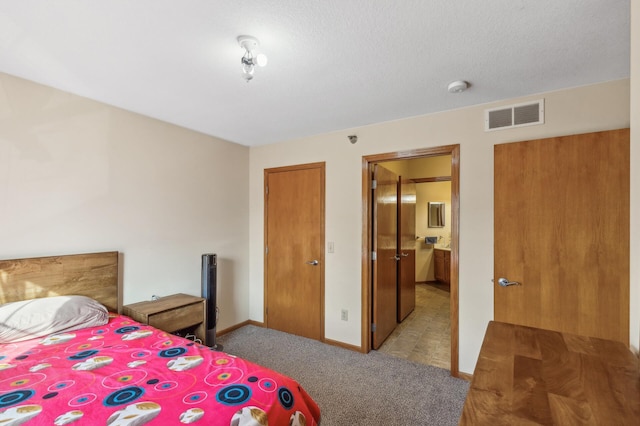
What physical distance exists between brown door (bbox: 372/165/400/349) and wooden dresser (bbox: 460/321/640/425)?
6.65 ft

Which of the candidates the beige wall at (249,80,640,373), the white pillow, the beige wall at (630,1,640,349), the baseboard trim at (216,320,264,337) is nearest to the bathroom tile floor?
the beige wall at (249,80,640,373)

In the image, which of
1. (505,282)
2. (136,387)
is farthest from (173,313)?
(505,282)

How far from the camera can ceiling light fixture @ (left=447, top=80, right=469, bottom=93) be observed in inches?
83.3

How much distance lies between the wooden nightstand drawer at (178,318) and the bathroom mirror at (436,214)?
5162 mm

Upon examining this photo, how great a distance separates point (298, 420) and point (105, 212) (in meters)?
2.35

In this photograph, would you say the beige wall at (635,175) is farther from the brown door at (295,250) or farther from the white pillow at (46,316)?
the white pillow at (46,316)

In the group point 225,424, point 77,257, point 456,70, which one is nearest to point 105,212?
point 77,257

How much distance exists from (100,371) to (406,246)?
12.0 ft

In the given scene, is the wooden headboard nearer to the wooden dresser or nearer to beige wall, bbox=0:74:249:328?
beige wall, bbox=0:74:249:328

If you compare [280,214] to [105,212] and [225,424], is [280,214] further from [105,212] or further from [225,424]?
[225,424]

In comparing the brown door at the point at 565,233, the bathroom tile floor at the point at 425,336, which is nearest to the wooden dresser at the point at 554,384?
the brown door at the point at 565,233

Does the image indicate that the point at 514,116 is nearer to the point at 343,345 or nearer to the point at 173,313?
the point at 343,345

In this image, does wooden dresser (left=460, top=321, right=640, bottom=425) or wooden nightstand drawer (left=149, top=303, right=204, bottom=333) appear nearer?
wooden dresser (left=460, top=321, right=640, bottom=425)

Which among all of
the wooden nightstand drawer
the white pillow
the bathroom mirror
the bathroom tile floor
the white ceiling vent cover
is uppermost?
the white ceiling vent cover
